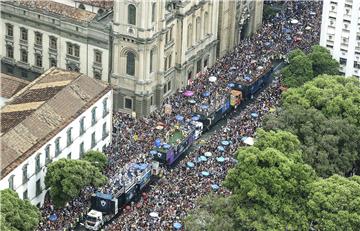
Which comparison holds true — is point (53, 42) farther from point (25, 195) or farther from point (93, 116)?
point (25, 195)

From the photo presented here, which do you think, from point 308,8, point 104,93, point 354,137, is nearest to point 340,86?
point 354,137

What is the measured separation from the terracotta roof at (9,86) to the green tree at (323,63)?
145 feet

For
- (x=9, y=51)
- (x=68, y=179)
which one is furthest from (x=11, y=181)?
(x=9, y=51)

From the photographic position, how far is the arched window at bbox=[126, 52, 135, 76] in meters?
136

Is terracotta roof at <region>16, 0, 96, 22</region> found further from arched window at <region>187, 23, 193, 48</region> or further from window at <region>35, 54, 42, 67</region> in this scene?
arched window at <region>187, 23, 193, 48</region>

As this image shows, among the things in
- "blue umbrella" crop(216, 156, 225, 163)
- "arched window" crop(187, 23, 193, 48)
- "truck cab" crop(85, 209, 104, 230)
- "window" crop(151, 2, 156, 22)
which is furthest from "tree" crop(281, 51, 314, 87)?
"truck cab" crop(85, 209, 104, 230)

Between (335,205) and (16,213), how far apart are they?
32.4 metres

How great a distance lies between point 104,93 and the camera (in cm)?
12469

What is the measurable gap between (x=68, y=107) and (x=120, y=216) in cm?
1605

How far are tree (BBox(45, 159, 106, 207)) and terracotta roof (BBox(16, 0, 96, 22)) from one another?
1347 inches

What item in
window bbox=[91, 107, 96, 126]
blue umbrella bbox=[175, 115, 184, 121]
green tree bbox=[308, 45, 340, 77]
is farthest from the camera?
green tree bbox=[308, 45, 340, 77]

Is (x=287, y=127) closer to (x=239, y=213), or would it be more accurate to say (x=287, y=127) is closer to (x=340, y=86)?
(x=340, y=86)

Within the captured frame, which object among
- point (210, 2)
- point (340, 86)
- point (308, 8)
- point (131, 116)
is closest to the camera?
point (340, 86)

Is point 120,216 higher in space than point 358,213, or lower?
lower
